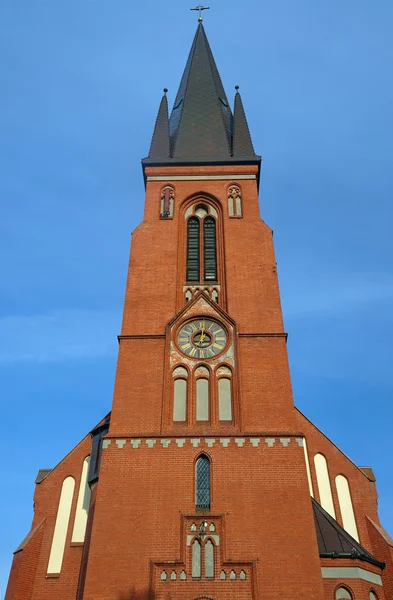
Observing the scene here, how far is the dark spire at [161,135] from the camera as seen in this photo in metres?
25.3

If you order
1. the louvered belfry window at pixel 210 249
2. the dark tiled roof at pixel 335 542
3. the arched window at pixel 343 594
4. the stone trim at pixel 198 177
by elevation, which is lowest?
the arched window at pixel 343 594

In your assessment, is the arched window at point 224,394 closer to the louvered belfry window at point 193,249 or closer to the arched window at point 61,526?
the louvered belfry window at point 193,249

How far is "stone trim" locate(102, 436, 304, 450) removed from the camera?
16609mm

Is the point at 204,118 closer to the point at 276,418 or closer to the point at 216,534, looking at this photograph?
the point at 276,418

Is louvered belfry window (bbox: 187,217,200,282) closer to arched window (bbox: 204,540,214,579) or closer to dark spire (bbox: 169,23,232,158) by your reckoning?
dark spire (bbox: 169,23,232,158)

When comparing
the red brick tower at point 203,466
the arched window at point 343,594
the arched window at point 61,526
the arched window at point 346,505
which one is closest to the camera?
the red brick tower at point 203,466

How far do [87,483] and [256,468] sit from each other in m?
5.89

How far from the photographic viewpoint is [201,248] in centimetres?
2209

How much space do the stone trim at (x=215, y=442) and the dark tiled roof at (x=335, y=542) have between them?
234 centimetres

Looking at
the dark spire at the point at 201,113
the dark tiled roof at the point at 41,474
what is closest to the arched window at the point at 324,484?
the dark tiled roof at the point at 41,474

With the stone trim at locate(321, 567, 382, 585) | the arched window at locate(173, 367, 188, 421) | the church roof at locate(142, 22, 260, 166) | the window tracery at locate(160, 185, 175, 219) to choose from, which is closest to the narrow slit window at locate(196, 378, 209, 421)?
the arched window at locate(173, 367, 188, 421)

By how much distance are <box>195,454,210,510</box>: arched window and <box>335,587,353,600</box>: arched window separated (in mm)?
3796

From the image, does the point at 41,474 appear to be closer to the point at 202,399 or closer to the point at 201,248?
the point at 202,399

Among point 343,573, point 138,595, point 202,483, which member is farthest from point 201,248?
point 138,595
